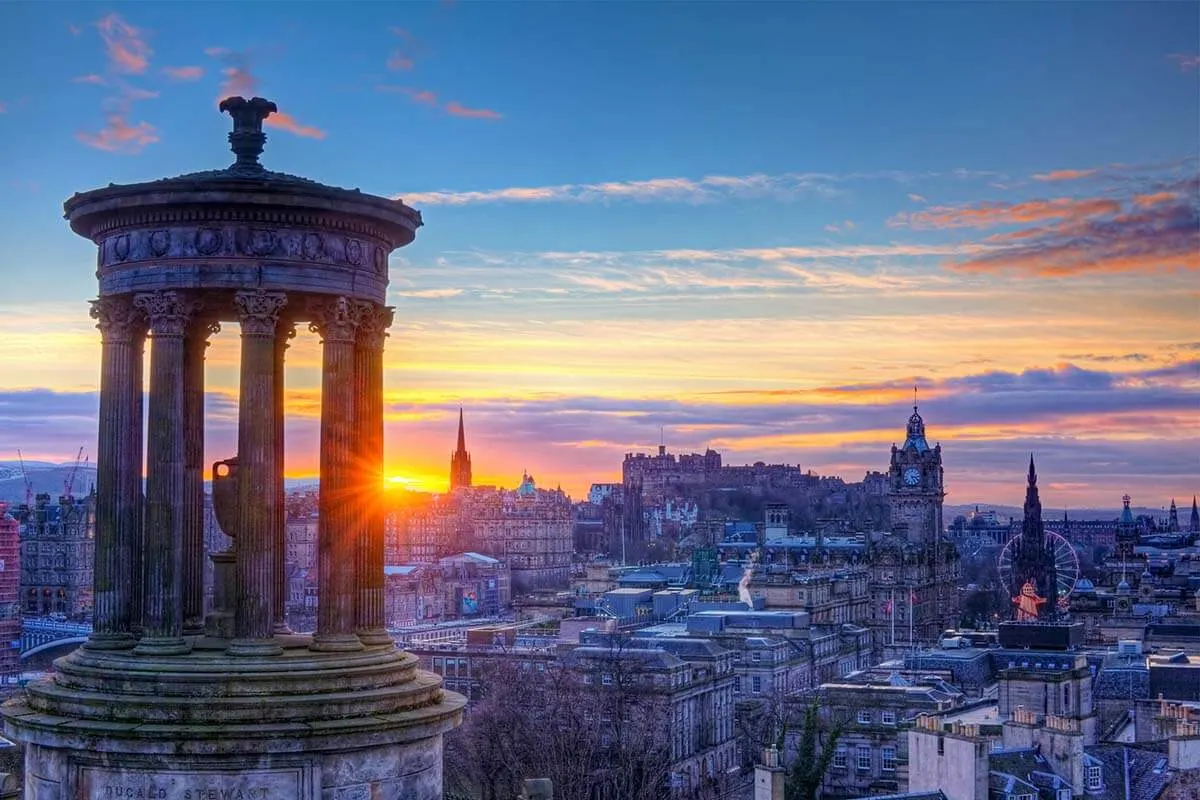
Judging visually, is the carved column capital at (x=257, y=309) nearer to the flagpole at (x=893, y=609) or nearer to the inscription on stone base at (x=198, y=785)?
the inscription on stone base at (x=198, y=785)

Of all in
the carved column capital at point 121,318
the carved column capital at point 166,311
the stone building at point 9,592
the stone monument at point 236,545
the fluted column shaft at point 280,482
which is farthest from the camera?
the stone building at point 9,592

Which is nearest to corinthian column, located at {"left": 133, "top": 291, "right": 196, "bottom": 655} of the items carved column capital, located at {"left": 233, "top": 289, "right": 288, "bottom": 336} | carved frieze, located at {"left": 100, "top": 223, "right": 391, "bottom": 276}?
carved frieze, located at {"left": 100, "top": 223, "right": 391, "bottom": 276}

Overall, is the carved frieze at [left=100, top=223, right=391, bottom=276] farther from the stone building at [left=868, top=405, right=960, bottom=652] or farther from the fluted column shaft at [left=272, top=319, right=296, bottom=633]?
the stone building at [left=868, top=405, right=960, bottom=652]

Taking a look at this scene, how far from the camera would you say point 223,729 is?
745 inches

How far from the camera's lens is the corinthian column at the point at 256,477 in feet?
65.3

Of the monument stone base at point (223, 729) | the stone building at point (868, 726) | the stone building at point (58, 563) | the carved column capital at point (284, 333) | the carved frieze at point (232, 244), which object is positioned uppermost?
the carved frieze at point (232, 244)

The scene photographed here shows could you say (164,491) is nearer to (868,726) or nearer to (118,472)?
(118,472)

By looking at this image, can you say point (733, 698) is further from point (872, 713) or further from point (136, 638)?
point (136, 638)

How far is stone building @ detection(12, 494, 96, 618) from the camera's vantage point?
170 meters

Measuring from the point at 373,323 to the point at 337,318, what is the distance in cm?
69

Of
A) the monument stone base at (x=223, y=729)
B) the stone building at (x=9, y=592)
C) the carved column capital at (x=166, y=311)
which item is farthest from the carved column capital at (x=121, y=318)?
the stone building at (x=9, y=592)

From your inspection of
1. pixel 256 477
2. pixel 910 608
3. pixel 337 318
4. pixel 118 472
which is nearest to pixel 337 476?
pixel 256 477

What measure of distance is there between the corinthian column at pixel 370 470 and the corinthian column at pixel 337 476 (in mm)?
152

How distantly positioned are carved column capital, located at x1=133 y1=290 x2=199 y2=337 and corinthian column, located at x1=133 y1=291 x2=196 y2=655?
0.04ft
